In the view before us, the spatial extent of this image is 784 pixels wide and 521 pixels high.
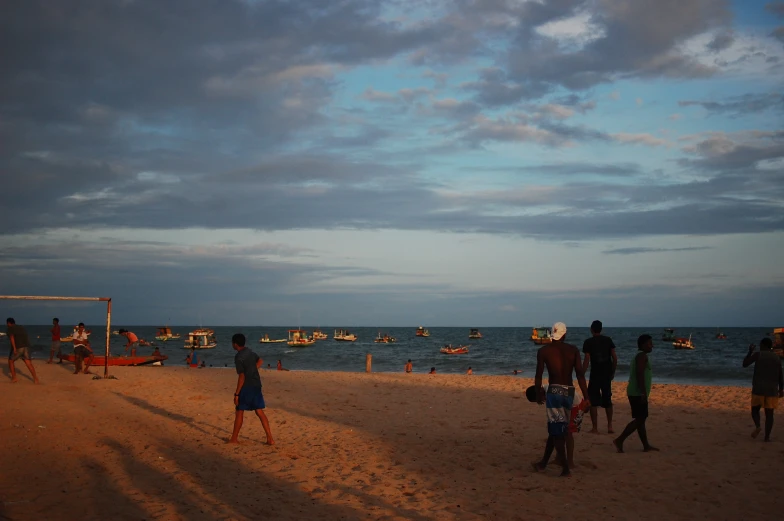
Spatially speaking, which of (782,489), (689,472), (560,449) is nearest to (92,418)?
(560,449)

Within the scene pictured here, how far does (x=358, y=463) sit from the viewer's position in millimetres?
8914

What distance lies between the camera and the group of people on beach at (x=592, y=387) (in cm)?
766

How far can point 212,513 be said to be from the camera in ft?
21.1

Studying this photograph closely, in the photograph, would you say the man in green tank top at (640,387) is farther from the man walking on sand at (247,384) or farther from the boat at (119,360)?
the boat at (119,360)

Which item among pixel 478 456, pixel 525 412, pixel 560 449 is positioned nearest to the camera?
pixel 560 449

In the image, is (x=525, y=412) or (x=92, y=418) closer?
(x=92, y=418)

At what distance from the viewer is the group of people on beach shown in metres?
7.66

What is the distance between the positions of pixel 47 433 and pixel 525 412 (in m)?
9.88

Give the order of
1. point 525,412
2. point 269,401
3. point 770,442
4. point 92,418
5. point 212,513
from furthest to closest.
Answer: point 269,401 → point 525,412 → point 92,418 → point 770,442 → point 212,513

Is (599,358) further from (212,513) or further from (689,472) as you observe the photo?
(212,513)

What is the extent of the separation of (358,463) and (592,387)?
14.7 ft

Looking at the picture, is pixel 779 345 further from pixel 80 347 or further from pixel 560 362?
pixel 80 347

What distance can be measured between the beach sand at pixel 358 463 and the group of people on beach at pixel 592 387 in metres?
0.38

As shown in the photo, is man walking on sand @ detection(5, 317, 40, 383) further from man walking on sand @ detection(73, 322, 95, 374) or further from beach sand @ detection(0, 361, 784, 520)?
man walking on sand @ detection(73, 322, 95, 374)
